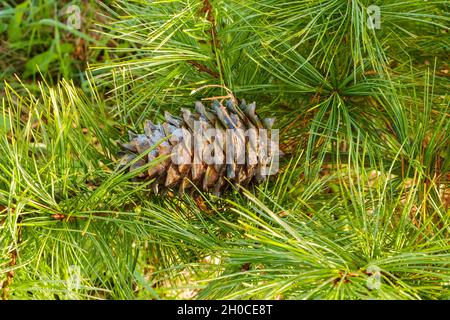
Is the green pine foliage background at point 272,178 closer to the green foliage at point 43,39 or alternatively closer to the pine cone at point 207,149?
the pine cone at point 207,149

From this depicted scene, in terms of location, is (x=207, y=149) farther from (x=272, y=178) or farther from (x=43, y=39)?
(x=43, y=39)

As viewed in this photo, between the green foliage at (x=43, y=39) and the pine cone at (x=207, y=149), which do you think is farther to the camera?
the green foliage at (x=43, y=39)

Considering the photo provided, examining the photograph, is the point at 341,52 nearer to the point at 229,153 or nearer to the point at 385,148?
the point at 385,148

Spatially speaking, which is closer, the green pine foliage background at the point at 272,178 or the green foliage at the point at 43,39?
the green pine foliage background at the point at 272,178

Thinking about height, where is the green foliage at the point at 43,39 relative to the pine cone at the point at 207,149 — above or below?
above

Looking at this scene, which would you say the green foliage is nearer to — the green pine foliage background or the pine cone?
the green pine foliage background

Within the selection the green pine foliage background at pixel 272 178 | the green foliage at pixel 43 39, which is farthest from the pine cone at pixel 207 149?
the green foliage at pixel 43 39
